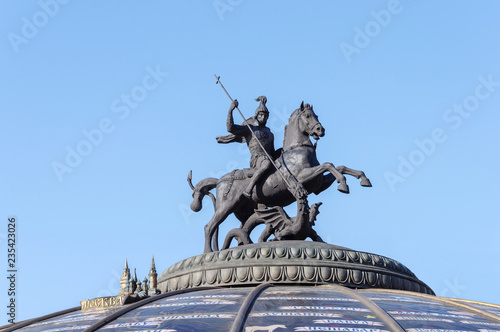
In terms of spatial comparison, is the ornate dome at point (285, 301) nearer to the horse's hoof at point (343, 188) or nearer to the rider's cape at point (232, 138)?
the horse's hoof at point (343, 188)

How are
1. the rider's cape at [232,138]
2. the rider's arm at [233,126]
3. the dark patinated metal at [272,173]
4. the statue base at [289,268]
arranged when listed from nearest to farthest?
the statue base at [289,268] < the dark patinated metal at [272,173] < the rider's arm at [233,126] < the rider's cape at [232,138]

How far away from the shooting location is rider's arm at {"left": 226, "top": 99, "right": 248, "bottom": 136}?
19109 mm

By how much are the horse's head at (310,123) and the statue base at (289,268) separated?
2775 mm

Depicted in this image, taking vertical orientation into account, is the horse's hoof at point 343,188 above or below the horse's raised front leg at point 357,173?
below

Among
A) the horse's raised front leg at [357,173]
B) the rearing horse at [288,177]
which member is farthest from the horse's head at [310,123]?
the horse's raised front leg at [357,173]

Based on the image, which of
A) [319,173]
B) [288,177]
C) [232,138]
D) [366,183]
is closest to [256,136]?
[232,138]

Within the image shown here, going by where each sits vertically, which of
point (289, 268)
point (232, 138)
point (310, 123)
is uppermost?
point (232, 138)

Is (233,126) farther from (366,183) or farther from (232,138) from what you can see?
(366,183)

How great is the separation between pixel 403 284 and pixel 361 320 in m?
4.35

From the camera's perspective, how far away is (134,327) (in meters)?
12.6

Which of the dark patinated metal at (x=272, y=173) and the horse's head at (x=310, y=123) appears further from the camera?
the horse's head at (x=310, y=123)

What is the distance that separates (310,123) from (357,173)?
1.48m

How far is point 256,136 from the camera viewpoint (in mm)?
19219

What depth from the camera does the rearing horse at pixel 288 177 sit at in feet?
59.7
